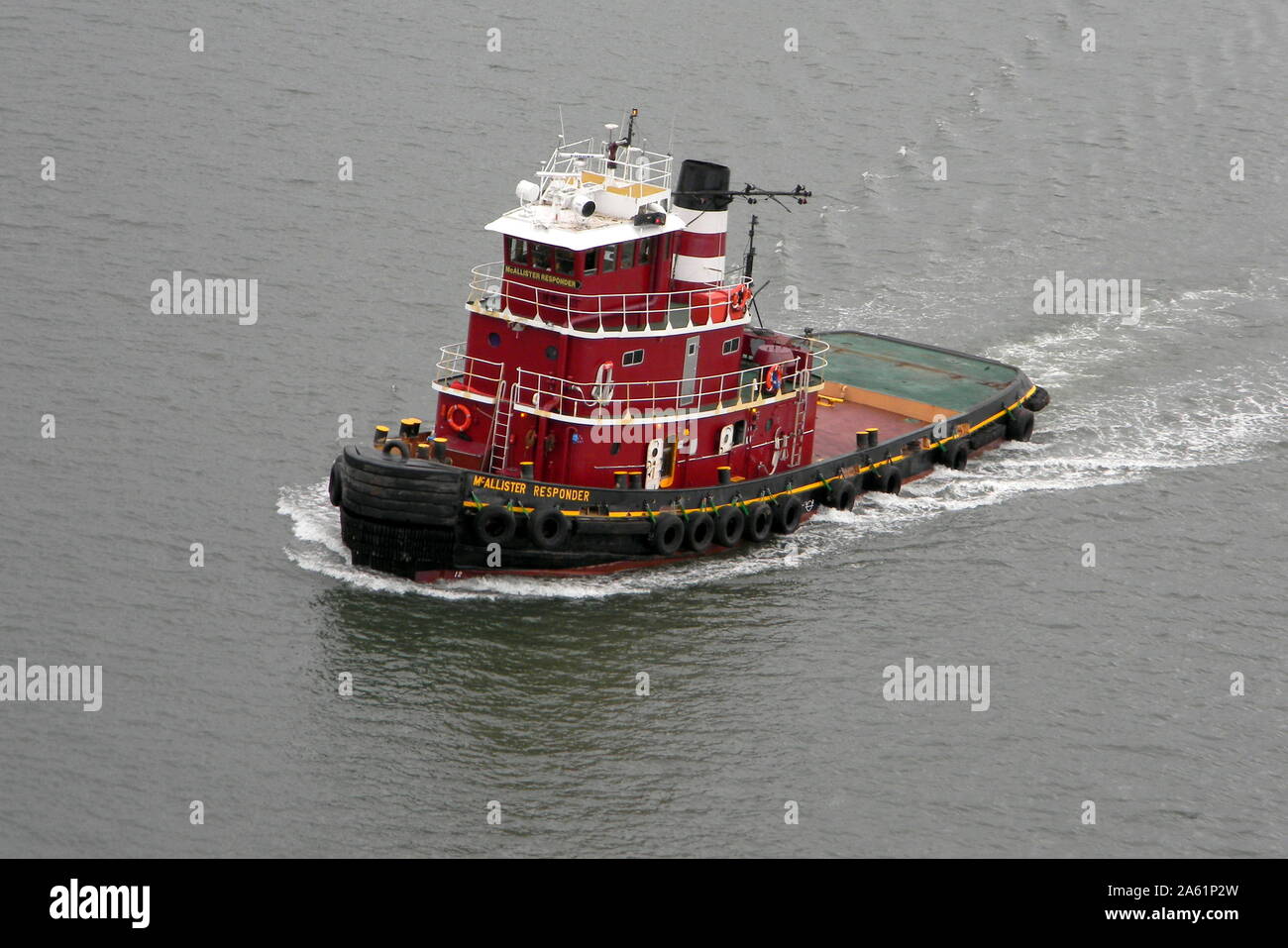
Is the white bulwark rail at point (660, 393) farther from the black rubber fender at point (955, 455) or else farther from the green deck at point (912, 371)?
the green deck at point (912, 371)

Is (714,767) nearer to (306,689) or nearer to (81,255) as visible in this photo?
(306,689)

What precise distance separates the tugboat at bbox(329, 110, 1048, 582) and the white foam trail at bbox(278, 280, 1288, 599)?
410 millimetres

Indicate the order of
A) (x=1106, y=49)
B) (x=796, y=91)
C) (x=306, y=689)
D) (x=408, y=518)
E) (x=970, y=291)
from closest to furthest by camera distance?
(x=306, y=689) → (x=408, y=518) → (x=970, y=291) → (x=796, y=91) → (x=1106, y=49)

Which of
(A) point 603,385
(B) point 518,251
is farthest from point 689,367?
(B) point 518,251

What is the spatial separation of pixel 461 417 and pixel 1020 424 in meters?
12.6

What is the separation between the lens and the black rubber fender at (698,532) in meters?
35.1

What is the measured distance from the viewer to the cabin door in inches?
1407

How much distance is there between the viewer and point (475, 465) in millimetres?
34656

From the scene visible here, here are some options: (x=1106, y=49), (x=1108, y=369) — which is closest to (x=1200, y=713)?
(x=1108, y=369)

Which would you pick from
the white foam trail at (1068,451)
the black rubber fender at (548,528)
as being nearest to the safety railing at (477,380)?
the black rubber fender at (548,528)

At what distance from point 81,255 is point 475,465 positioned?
14.0m

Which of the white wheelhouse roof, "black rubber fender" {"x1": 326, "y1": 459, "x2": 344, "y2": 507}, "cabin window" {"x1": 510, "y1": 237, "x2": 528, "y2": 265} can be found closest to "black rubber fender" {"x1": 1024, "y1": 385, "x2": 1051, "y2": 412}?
the white wheelhouse roof

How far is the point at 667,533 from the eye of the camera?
1364 inches

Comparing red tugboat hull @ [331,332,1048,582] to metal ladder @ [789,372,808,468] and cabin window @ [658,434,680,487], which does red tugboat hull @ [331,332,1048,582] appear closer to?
metal ladder @ [789,372,808,468]
